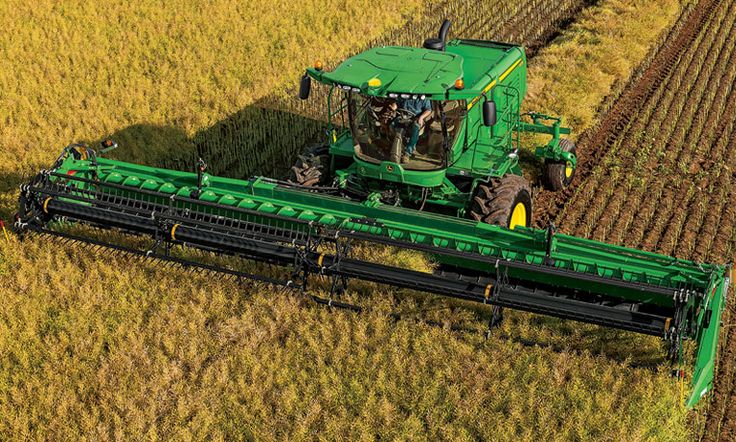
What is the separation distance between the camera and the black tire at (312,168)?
8.30 m

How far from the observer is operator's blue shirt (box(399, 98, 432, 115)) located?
24.9 feet

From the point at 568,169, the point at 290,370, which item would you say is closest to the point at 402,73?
the point at 290,370

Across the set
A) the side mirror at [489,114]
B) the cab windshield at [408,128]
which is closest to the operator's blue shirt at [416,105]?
the cab windshield at [408,128]

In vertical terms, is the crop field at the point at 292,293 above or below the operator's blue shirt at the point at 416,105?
below

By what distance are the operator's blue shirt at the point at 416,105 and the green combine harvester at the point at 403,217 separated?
0.02 metres

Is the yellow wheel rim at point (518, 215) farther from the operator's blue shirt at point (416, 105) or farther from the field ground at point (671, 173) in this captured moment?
the operator's blue shirt at point (416, 105)

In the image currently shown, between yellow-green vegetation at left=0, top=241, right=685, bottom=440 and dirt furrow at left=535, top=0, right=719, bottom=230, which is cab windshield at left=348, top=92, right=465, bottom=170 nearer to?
yellow-green vegetation at left=0, top=241, right=685, bottom=440

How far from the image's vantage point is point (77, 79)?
12328 millimetres

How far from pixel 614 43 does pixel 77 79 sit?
28.2 feet

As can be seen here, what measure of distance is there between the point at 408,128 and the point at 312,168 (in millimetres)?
1179

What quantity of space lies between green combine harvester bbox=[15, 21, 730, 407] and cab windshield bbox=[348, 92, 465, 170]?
0.04 ft

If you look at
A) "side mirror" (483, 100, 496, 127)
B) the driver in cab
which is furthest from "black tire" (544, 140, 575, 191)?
"side mirror" (483, 100, 496, 127)

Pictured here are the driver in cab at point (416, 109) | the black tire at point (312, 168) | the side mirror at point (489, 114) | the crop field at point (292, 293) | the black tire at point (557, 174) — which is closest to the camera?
the crop field at point (292, 293)

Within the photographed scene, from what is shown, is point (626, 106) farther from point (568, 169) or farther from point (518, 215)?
point (518, 215)
